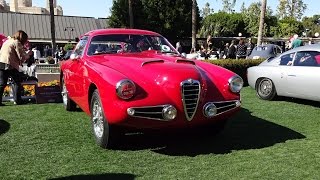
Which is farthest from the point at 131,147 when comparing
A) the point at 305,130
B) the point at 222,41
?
the point at 222,41

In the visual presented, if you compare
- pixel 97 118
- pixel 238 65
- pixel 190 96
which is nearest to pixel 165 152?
pixel 190 96

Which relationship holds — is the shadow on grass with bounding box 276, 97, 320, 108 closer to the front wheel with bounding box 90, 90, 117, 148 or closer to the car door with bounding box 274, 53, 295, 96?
the car door with bounding box 274, 53, 295, 96

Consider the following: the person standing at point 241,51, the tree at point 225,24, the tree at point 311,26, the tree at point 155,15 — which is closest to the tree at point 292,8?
the tree at point 311,26

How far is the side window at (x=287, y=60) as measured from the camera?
9.02 metres

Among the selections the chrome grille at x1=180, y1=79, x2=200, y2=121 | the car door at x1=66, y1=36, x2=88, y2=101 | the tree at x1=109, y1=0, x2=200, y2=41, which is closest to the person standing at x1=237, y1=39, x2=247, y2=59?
the car door at x1=66, y1=36, x2=88, y2=101

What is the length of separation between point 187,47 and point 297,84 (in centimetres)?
3416

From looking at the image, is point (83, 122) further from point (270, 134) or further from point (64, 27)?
point (64, 27)

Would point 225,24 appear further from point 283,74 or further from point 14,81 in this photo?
point 14,81

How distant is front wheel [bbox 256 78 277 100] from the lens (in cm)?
943

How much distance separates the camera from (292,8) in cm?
7906

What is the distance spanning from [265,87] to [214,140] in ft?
13.6

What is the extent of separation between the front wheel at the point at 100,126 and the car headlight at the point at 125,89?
0.48 meters

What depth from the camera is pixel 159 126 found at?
5109 mm

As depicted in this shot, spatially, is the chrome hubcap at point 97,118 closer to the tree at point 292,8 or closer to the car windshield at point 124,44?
the car windshield at point 124,44
